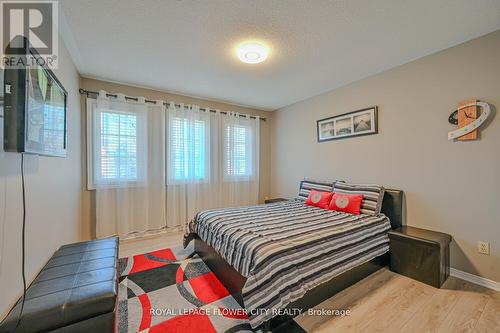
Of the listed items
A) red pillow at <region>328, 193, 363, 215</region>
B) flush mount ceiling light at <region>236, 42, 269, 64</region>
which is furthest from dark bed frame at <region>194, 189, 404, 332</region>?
flush mount ceiling light at <region>236, 42, 269, 64</region>

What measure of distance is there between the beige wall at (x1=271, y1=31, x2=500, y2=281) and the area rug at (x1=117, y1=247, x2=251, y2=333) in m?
2.44

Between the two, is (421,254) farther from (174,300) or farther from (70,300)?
(70,300)

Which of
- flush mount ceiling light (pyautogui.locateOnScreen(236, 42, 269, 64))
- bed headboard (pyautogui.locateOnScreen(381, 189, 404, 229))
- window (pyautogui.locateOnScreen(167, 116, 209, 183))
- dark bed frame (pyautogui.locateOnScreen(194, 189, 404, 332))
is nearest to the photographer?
dark bed frame (pyautogui.locateOnScreen(194, 189, 404, 332))

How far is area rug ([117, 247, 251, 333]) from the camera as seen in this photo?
62.7 inches

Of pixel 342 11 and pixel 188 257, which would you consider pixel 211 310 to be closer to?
pixel 188 257

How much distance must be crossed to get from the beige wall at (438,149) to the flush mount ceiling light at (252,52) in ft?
4.11

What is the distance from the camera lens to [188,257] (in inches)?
108

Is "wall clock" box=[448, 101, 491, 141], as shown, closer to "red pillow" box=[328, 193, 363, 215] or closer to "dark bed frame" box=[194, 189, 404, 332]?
"dark bed frame" box=[194, 189, 404, 332]

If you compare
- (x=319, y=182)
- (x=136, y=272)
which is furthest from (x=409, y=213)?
(x=136, y=272)

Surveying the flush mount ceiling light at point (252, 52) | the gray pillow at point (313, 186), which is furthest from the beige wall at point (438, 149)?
the flush mount ceiling light at point (252, 52)

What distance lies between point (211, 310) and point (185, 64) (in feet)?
9.00

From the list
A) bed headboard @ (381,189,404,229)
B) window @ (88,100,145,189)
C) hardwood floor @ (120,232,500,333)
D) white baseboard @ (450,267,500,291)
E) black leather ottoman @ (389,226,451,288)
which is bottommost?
hardwood floor @ (120,232,500,333)

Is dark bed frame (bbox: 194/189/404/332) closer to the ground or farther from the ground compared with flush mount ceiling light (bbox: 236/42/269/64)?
closer to the ground

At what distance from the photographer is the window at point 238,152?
4.16m
